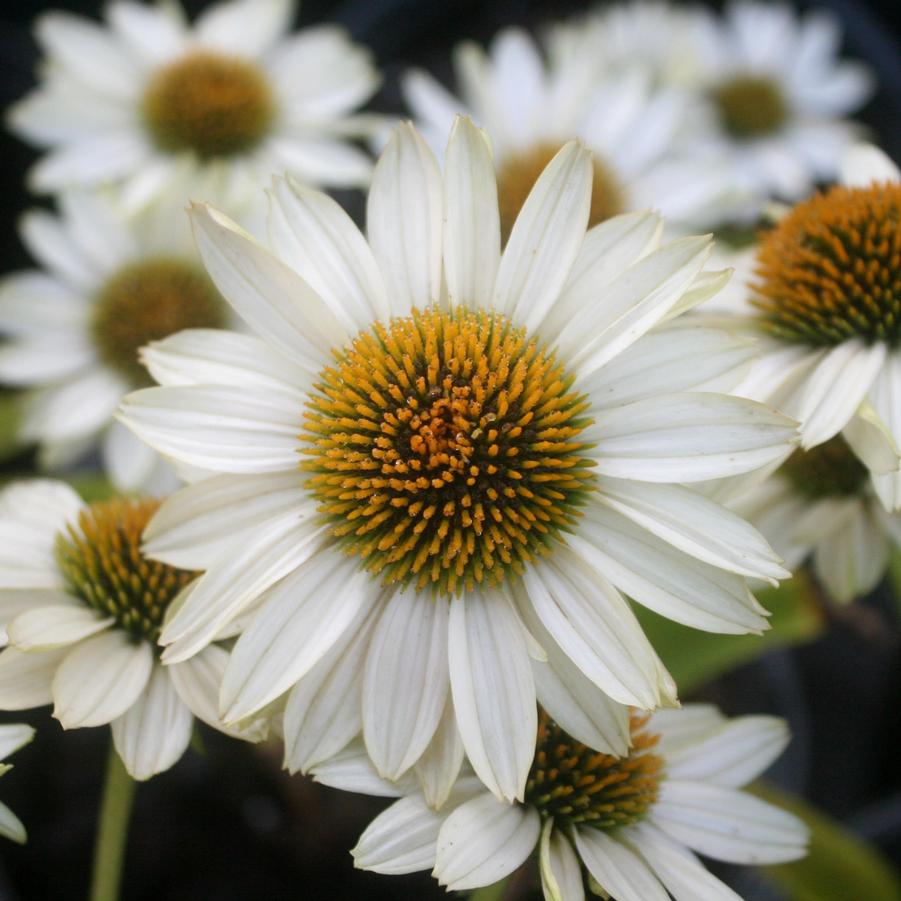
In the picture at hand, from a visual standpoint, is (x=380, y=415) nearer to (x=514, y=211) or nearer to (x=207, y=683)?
(x=207, y=683)

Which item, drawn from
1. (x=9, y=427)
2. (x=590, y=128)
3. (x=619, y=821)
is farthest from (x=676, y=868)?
(x=9, y=427)

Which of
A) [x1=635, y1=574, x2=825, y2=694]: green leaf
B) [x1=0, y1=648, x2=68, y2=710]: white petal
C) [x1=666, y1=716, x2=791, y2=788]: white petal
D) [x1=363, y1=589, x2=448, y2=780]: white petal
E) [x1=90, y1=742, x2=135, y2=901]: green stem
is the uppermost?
[x1=363, y1=589, x2=448, y2=780]: white petal

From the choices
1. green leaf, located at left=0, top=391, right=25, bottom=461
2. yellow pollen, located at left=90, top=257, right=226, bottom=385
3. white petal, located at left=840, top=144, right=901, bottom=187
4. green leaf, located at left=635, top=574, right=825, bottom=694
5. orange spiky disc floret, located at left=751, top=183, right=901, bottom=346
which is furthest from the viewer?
green leaf, located at left=0, top=391, right=25, bottom=461

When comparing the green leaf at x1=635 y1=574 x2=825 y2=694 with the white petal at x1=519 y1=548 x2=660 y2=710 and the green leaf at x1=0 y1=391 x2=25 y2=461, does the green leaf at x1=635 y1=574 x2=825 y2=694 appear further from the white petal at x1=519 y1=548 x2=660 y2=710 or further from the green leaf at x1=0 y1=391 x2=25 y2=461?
the green leaf at x1=0 y1=391 x2=25 y2=461

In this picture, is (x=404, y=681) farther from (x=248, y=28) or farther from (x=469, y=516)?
(x=248, y=28)

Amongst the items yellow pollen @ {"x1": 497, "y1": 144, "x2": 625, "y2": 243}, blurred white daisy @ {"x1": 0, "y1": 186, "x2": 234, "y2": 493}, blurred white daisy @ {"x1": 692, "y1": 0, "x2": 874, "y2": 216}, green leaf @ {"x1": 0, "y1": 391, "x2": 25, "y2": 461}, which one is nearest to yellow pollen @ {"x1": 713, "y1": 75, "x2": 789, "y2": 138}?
blurred white daisy @ {"x1": 692, "y1": 0, "x2": 874, "y2": 216}

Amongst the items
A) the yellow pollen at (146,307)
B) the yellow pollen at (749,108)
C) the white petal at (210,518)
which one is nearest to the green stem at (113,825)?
the white petal at (210,518)
